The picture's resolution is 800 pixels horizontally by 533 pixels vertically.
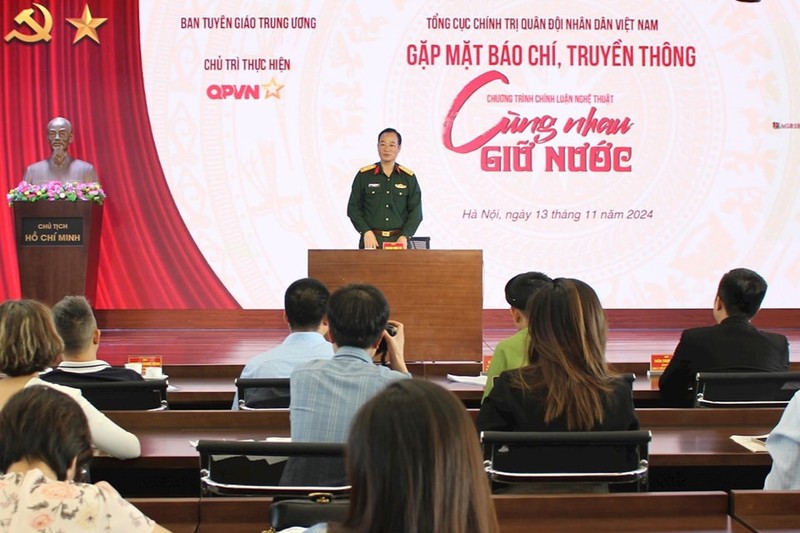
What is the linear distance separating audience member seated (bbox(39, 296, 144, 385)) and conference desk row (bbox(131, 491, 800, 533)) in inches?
47.2

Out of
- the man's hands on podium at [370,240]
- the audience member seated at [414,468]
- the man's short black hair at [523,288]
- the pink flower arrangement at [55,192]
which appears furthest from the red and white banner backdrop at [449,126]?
the audience member seated at [414,468]

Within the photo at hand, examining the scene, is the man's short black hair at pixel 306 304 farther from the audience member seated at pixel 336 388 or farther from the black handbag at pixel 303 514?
the black handbag at pixel 303 514

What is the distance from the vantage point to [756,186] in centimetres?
774

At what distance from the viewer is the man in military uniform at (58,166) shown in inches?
287

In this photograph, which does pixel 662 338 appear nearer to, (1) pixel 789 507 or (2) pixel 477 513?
(1) pixel 789 507

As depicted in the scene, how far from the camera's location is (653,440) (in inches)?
107

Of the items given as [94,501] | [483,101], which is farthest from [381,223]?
[94,501]

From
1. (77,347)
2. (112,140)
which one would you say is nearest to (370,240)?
(112,140)

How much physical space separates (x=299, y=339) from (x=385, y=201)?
3.28 m

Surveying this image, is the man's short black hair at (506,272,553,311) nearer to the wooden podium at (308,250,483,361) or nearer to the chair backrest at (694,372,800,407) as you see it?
the chair backrest at (694,372,800,407)

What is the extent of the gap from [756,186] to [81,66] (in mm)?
5396

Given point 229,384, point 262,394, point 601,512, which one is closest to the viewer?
point 601,512

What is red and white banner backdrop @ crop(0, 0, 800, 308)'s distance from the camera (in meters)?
7.61

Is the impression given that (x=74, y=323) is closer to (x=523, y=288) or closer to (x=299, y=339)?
(x=299, y=339)
